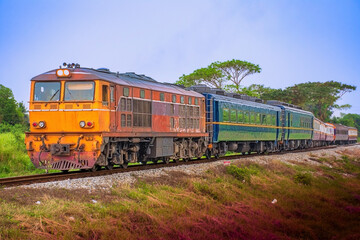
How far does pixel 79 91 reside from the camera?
1396cm

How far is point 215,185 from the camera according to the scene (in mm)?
13297

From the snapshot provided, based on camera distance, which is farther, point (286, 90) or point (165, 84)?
point (286, 90)

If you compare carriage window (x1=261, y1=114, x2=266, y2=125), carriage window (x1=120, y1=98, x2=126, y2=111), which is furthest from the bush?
carriage window (x1=261, y1=114, x2=266, y2=125)

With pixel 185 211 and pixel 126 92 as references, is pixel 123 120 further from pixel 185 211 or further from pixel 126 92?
pixel 185 211

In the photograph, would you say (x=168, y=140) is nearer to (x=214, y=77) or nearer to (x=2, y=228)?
(x=2, y=228)

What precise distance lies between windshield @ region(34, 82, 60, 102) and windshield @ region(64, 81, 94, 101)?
360 mm

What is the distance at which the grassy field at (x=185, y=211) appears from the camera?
26.5 ft

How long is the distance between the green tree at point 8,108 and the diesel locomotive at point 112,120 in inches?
1138

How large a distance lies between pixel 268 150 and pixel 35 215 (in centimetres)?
2434

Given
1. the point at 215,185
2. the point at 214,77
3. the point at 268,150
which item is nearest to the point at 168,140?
the point at 215,185

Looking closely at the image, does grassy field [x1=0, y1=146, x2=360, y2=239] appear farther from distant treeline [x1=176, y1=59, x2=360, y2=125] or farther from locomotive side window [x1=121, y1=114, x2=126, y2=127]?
distant treeline [x1=176, y1=59, x2=360, y2=125]

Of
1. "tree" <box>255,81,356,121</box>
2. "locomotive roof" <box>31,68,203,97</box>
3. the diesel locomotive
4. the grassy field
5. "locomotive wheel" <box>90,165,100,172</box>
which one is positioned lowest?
the grassy field

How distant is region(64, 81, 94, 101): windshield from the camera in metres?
13.8

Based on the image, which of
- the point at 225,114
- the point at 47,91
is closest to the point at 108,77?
the point at 47,91
